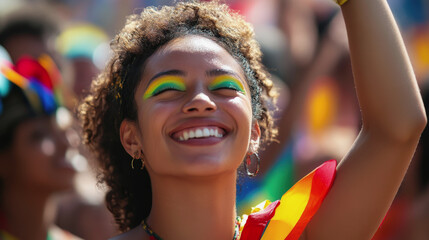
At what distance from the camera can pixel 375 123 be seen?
2453 millimetres

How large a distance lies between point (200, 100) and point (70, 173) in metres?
2.02

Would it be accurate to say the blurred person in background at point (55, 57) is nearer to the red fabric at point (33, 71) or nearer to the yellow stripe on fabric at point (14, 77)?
the red fabric at point (33, 71)

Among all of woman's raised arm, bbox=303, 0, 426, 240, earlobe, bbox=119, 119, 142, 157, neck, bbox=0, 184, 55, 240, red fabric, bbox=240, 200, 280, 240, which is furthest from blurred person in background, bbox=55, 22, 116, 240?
woman's raised arm, bbox=303, 0, 426, 240

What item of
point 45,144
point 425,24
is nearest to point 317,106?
point 425,24

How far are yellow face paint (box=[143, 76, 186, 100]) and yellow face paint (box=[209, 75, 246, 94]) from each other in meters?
0.11

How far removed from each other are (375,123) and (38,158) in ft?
7.72

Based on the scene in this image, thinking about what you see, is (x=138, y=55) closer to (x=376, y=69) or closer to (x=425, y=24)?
(x=376, y=69)

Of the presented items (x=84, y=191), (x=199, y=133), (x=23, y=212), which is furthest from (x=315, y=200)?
(x=84, y=191)

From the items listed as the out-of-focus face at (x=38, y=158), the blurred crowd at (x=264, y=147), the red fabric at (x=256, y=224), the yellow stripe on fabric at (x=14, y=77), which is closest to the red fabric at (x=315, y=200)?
the red fabric at (x=256, y=224)

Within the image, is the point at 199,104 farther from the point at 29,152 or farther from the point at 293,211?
the point at 29,152

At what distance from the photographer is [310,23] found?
5152 mm

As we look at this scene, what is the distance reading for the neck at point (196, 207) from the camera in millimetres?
2562

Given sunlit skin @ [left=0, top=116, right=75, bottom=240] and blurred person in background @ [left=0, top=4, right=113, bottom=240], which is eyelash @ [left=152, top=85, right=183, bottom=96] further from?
blurred person in background @ [left=0, top=4, right=113, bottom=240]

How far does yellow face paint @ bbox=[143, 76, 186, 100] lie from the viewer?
8.48ft
